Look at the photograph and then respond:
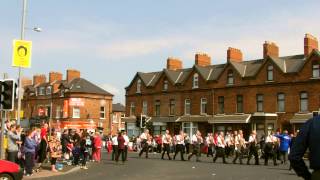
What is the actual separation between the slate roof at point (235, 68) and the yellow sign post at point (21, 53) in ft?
102

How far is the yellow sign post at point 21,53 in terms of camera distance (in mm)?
17984

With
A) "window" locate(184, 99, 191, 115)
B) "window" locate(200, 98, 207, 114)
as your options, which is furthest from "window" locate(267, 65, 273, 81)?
"window" locate(184, 99, 191, 115)

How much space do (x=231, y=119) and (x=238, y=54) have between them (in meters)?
8.49

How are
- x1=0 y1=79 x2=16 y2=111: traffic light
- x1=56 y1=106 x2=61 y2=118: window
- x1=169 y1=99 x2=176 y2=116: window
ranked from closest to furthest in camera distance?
x1=0 y1=79 x2=16 y2=111: traffic light < x1=169 y1=99 x2=176 y2=116: window < x1=56 y1=106 x2=61 y2=118: window

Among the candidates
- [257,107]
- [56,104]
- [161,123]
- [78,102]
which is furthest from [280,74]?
[56,104]

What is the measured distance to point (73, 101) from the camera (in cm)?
6925

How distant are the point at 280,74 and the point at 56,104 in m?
38.4

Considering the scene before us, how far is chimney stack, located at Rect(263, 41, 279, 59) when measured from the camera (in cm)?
4978

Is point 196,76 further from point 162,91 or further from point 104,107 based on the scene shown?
point 104,107

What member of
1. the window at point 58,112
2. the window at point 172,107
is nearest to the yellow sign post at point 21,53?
the window at point 172,107

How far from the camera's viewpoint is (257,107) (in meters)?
48.2

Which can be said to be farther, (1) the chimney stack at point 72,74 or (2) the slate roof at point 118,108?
(2) the slate roof at point 118,108

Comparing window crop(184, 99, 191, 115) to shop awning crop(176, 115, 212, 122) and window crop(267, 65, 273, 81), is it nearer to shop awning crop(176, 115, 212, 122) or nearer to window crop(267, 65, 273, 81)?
shop awning crop(176, 115, 212, 122)

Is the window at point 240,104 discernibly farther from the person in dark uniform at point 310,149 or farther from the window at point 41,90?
the person in dark uniform at point 310,149
